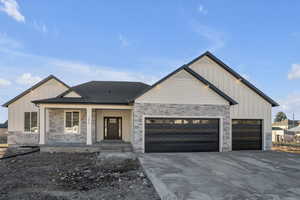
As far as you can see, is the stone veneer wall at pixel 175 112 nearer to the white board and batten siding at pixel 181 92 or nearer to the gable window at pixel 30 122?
the white board and batten siding at pixel 181 92

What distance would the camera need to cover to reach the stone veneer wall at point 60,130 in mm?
12367

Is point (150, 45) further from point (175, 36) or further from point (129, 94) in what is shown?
point (129, 94)

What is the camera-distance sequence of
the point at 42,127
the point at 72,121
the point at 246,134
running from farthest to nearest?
1. the point at 72,121
2. the point at 246,134
3. the point at 42,127

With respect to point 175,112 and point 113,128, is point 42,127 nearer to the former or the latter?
point 113,128

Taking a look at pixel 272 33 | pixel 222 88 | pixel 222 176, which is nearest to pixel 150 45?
pixel 222 88

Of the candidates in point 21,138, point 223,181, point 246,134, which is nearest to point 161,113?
point 223,181

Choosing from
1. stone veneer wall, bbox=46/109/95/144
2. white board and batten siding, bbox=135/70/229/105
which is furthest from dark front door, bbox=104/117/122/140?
white board and batten siding, bbox=135/70/229/105

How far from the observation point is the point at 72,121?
12.6m

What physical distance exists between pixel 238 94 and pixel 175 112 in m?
5.11

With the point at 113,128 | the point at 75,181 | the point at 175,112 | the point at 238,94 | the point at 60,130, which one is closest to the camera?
the point at 75,181

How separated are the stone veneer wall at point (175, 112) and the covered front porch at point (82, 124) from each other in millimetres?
1494

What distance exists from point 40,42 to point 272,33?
21956 millimetres

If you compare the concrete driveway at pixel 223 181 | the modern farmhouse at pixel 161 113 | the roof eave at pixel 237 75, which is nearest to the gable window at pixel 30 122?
the modern farmhouse at pixel 161 113

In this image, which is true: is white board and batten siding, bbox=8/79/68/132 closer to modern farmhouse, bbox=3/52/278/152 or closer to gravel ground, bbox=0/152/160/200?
modern farmhouse, bbox=3/52/278/152
